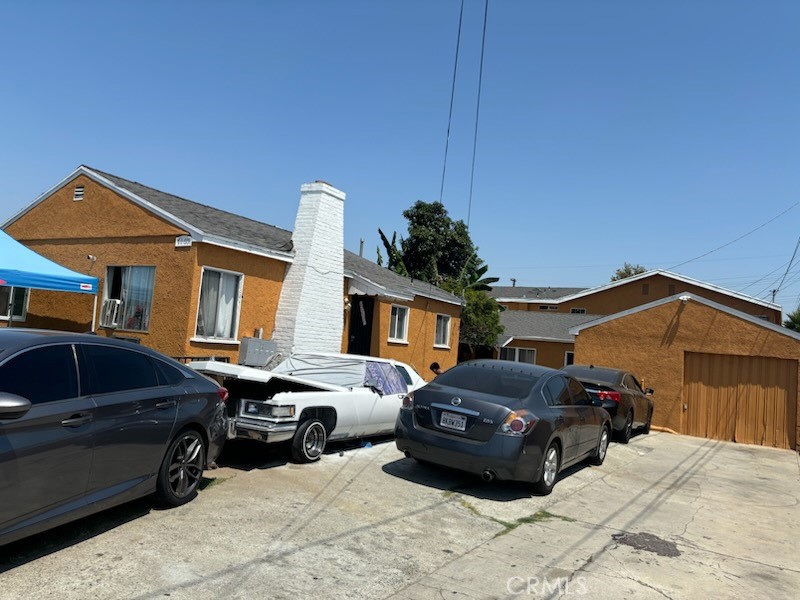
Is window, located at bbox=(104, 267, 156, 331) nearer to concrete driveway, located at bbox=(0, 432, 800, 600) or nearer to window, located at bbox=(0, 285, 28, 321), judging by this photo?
window, located at bbox=(0, 285, 28, 321)

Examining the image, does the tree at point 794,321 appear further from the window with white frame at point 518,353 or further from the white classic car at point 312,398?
the white classic car at point 312,398

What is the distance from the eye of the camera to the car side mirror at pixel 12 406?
146 inches

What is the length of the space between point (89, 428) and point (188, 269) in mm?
7941

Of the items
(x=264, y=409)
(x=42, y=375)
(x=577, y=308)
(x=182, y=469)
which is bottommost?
(x=182, y=469)

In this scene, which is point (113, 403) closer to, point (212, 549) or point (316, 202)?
point (212, 549)

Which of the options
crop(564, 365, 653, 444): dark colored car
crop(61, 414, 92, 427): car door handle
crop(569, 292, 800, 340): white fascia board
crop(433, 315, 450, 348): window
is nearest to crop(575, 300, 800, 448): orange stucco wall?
crop(569, 292, 800, 340): white fascia board

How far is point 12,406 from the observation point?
3740mm

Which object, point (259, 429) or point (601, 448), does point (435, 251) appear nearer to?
point (601, 448)

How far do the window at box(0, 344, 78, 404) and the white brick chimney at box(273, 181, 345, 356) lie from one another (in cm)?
911

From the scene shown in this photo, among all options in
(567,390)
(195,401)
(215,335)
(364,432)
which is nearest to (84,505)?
(195,401)

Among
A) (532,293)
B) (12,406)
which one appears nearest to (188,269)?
(12,406)

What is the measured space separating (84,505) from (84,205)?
37.2ft

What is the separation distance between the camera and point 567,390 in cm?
847

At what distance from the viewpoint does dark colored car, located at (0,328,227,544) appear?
12.9 feet
